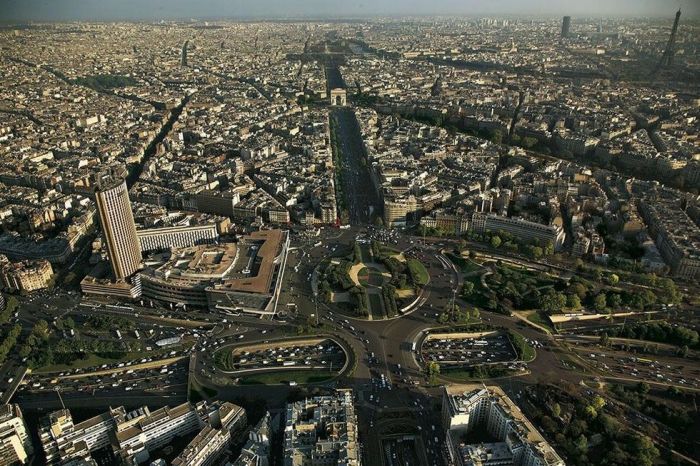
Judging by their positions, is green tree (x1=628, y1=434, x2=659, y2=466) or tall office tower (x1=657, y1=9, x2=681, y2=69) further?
tall office tower (x1=657, y1=9, x2=681, y2=69)

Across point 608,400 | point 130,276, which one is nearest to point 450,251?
point 608,400

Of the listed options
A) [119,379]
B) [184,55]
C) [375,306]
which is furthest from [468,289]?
[184,55]

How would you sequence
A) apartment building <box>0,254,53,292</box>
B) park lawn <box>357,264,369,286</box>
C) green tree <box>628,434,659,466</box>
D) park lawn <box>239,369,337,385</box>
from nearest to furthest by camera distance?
1. green tree <box>628,434,659,466</box>
2. park lawn <box>239,369,337,385</box>
3. apartment building <box>0,254,53,292</box>
4. park lawn <box>357,264,369,286</box>

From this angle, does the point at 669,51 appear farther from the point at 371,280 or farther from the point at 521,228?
the point at 371,280

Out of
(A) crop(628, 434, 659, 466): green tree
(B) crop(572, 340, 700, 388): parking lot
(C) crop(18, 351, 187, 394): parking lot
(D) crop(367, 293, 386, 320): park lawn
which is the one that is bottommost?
(C) crop(18, 351, 187, 394): parking lot

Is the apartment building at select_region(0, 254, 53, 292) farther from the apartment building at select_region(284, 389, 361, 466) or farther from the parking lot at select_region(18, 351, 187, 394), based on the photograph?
the apartment building at select_region(284, 389, 361, 466)

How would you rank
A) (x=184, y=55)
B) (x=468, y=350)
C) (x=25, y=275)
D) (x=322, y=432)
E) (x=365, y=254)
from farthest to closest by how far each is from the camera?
(x=184, y=55)
(x=365, y=254)
(x=25, y=275)
(x=468, y=350)
(x=322, y=432)

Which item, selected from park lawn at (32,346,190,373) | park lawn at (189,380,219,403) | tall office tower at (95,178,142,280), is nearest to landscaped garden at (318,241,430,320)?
park lawn at (189,380,219,403)
